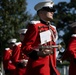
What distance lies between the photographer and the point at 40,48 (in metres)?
6.00

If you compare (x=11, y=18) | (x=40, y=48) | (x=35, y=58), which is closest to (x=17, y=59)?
(x=35, y=58)

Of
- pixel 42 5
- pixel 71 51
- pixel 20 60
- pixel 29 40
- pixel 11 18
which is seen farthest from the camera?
pixel 11 18

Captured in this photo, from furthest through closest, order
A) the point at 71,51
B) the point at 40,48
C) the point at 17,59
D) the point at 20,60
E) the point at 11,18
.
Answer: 1. the point at 11,18
2. the point at 17,59
3. the point at 20,60
4. the point at 71,51
5. the point at 40,48

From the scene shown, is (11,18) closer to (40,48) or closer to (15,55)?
(15,55)

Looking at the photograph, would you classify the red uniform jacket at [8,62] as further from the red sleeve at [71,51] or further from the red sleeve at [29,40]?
the red sleeve at [29,40]

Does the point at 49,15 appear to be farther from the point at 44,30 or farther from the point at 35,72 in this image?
the point at 35,72

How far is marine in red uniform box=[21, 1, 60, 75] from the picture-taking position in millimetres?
6085

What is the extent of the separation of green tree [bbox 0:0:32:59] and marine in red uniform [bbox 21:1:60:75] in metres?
28.5

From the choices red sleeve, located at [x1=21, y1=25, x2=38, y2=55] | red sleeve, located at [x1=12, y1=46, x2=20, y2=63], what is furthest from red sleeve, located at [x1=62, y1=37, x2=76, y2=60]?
red sleeve, located at [x1=12, y1=46, x2=20, y2=63]

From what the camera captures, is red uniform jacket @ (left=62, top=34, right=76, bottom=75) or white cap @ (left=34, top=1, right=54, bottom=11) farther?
red uniform jacket @ (left=62, top=34, right=76, bottom=75)

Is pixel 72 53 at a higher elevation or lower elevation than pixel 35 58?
lower

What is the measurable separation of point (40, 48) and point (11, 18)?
30.0 m

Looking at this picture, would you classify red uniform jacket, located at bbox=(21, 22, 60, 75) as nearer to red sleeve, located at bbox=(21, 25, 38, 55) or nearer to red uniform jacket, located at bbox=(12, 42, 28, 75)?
red sleeve, located at bbox=(21, 25, 38, 55)

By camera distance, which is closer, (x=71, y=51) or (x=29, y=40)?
(x=29, y=40)
